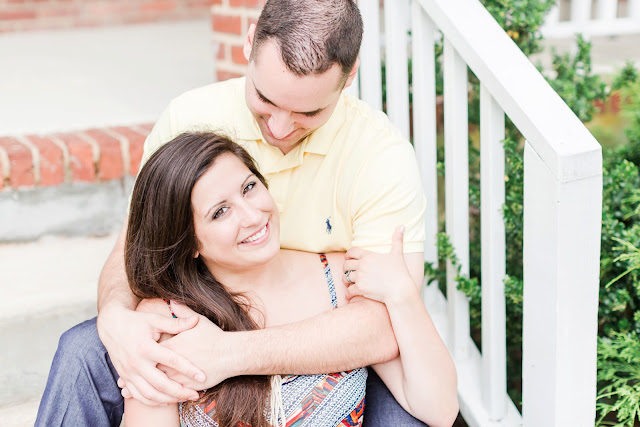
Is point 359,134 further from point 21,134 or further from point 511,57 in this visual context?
point 21,134

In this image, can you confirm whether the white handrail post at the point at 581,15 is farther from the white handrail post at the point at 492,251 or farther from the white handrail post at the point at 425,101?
the white handrail post at the point at 492,251

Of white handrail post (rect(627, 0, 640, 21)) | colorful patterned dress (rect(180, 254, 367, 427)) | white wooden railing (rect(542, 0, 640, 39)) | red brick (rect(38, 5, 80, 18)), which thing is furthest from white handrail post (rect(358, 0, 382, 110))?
red brick (rect(38, 5, 80, 18))

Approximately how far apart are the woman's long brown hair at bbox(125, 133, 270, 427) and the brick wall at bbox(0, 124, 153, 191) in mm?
877

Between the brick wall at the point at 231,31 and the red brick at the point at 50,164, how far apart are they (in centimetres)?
77

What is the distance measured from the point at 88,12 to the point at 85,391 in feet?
14.5

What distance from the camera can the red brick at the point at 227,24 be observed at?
296cm

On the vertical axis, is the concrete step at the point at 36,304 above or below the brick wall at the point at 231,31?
below

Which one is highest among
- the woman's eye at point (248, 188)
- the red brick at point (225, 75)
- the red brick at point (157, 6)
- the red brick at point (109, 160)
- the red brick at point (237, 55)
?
the red brick at point (237, 55)

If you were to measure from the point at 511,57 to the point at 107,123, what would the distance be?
1760mm

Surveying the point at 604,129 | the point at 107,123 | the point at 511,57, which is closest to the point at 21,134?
the point at 107,123

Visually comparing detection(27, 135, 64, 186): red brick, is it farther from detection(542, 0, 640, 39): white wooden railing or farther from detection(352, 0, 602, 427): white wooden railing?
detection(542, 0, 640, 39): white wooden railing

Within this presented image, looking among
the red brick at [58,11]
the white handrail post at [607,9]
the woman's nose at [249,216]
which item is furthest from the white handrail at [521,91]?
the red brick at [58,11]

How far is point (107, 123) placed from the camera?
9.96 ft

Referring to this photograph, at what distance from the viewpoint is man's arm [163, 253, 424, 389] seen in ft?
5.76
